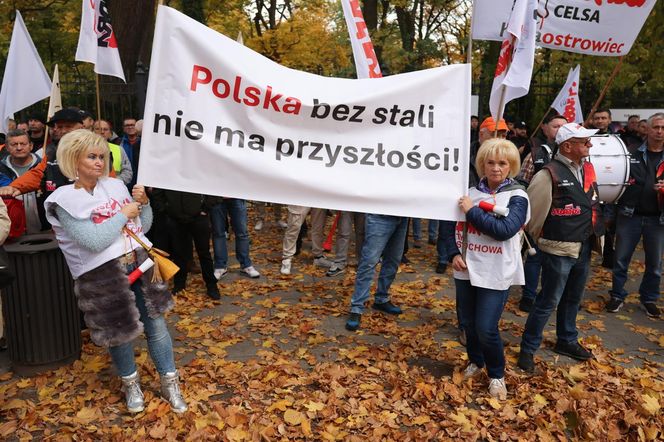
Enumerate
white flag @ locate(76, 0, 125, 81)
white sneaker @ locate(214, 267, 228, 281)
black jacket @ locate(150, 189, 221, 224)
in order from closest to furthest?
1. white flag @ locate(76, 0, 125, 81)
2. black jacket @ locate(150, 189, 221, 224)
3. white sneaker @ locate(214, 267, 228, 281)

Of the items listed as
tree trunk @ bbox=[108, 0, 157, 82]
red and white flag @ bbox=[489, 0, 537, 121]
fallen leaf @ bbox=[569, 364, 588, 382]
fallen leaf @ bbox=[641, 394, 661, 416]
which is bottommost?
fallen leaf @ bbox=[641, 394, 661, 416]

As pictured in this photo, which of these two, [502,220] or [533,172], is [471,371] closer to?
[502,220]

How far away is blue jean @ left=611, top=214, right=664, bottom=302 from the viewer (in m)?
6.08

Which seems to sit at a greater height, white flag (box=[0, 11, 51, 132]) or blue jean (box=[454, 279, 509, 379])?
white flag (box=[0, 11, 51, 132])

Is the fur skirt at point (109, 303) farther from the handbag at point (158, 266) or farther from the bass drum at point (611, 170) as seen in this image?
the bass drum at point (611, 170)

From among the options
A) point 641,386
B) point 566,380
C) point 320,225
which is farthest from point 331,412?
point 320,225

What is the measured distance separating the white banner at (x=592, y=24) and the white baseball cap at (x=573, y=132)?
2780 millimetres

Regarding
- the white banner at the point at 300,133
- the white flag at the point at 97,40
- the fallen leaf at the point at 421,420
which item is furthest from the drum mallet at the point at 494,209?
the white flag at the point at 97,40

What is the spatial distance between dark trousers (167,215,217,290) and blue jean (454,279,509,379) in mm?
3340

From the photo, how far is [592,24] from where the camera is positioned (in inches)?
265

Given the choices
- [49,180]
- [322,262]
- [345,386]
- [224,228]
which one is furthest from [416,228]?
[49,180]

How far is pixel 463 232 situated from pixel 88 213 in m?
2.63

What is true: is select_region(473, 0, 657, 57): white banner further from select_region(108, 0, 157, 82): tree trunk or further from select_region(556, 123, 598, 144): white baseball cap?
select_region(108, 0, 157, 82): tree trunk

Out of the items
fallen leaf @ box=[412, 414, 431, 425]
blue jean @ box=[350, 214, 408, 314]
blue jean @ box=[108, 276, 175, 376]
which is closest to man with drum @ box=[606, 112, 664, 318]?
blue jean @ box=[350, 214, 408, 314]
